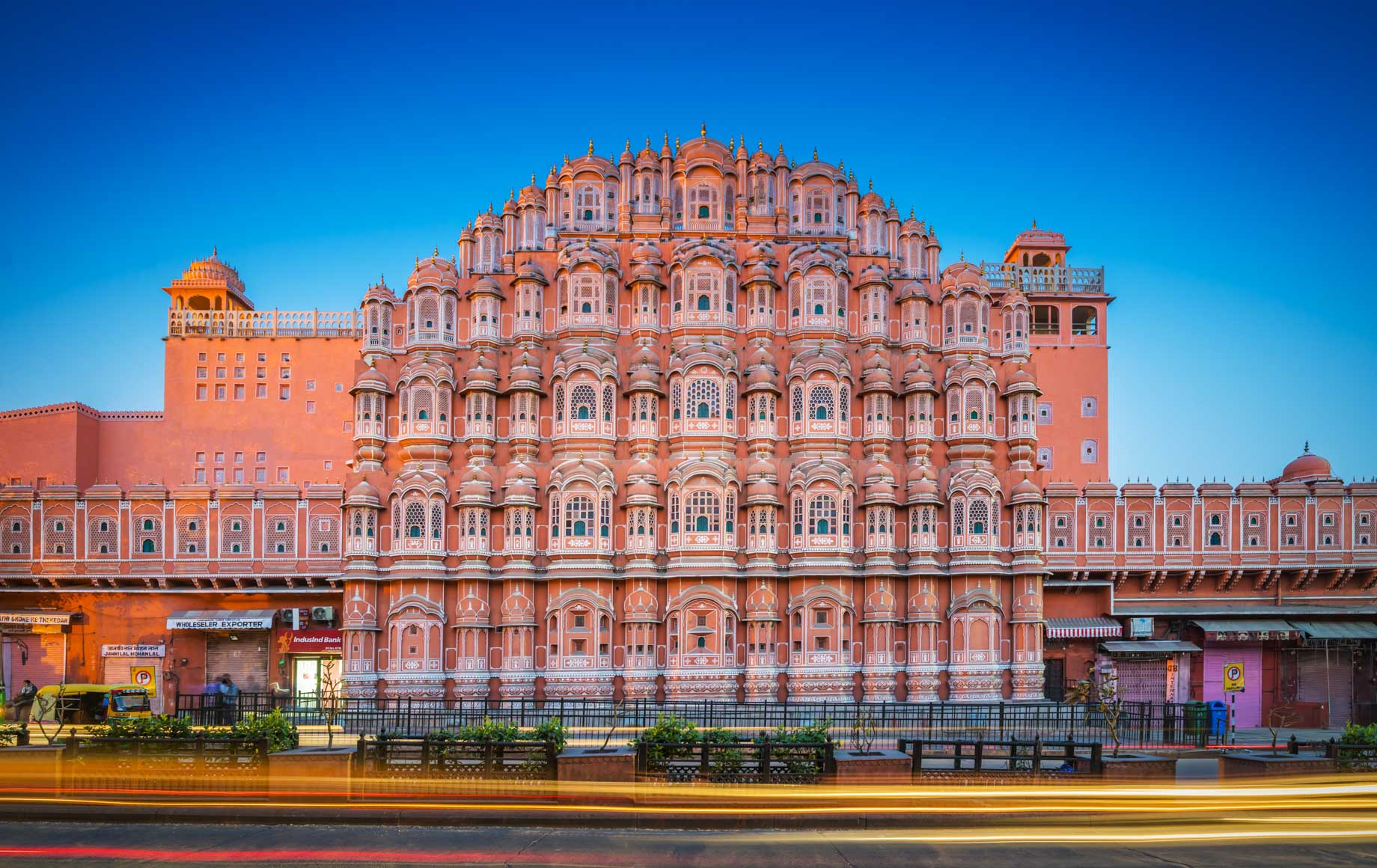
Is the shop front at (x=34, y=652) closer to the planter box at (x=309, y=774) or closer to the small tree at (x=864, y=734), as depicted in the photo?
the planter box at (x=309, y=774)

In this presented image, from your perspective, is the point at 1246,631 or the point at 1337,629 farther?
the point at 1337,629

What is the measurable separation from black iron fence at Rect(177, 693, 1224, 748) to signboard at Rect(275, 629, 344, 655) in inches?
142

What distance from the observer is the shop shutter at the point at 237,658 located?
152 feet

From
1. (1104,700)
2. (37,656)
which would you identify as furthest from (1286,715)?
(37,656)

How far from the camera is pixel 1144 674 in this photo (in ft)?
150

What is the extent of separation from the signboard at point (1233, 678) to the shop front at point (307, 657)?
35787mm

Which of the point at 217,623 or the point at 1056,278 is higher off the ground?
the point at 1056,278

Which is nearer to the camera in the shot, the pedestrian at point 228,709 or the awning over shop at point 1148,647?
the pedestrian at point 228,709

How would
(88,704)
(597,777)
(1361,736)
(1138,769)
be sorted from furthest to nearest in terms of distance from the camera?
(88,704) → (1361,736) → (1138,769) → (597,777)

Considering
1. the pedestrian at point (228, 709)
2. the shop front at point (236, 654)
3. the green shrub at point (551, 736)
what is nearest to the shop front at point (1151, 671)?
the green shrub at point (551, 736)

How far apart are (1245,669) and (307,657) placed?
3852 cm

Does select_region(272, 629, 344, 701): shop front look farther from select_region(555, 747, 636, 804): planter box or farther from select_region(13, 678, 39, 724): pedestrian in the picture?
select_region(555, 747, 636, 804): planter box

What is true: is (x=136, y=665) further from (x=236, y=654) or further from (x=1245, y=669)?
(x=1245, y=669)

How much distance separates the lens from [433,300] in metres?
46.3
